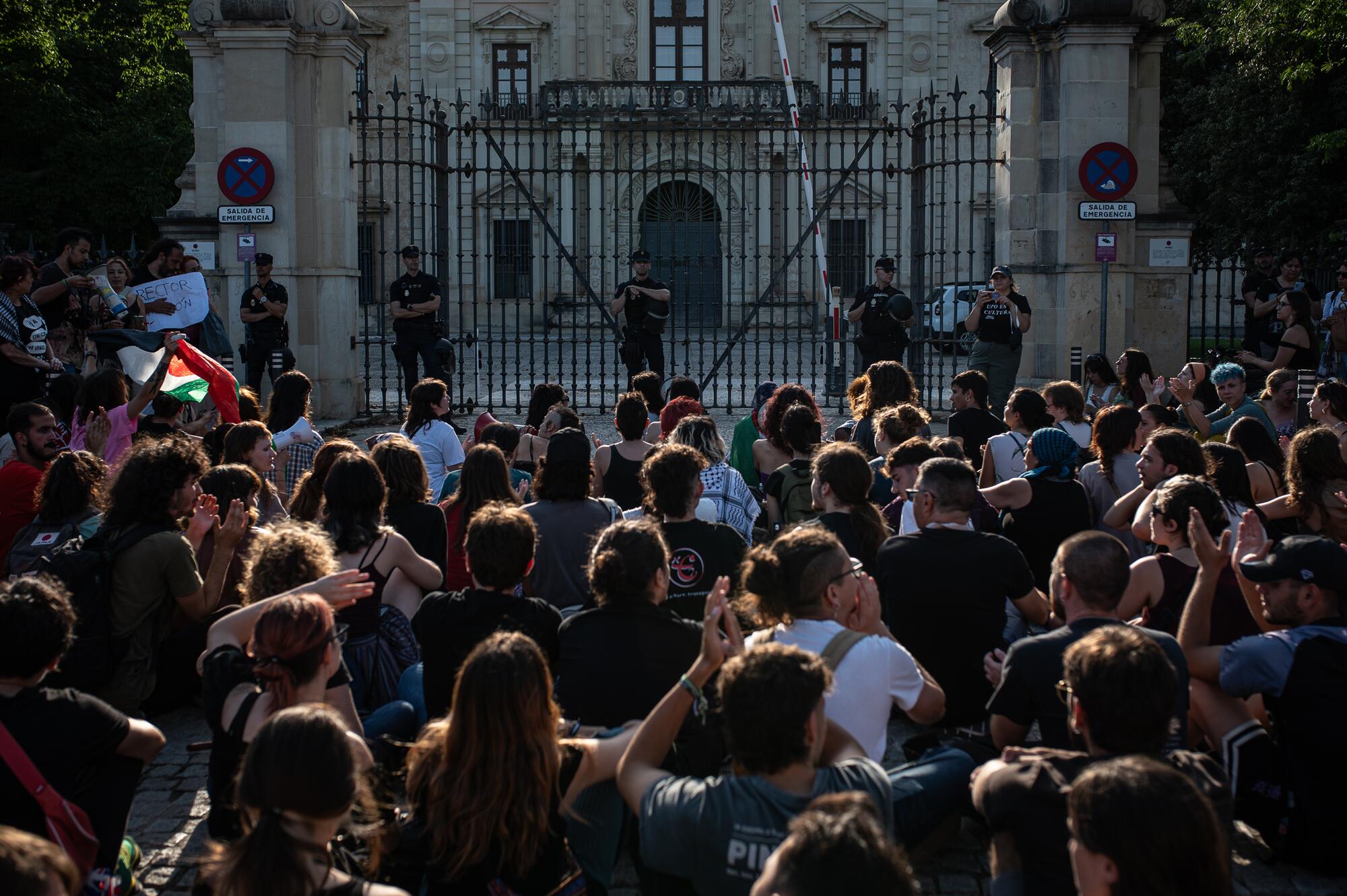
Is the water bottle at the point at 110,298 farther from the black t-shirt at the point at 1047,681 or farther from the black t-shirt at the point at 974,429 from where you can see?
the black t-shirt at the point at 1047,681

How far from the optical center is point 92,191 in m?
31.4

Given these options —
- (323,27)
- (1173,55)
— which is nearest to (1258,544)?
(323,27)

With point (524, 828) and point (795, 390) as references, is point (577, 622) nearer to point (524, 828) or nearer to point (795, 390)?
point (524, 828)

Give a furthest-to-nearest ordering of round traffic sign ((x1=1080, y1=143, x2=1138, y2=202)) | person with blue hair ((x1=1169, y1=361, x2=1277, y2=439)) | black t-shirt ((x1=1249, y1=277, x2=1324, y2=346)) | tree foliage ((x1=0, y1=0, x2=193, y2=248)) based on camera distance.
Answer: tree foliage ((x1=0, y1=0, x2=193, y2=248)), round traffic sign ((x1=1080, y1=143, x2=1138, y2=202)), black t-shirt ((x1=1249, y1=277, x2=1324, y2=346)), person with blue hair ((x1=1169, y1=361, x2=1277, y2=439))

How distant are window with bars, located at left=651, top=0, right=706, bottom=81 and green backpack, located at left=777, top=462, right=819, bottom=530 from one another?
33.5 metres

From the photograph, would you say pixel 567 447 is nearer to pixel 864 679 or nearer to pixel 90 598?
pixel 90 598

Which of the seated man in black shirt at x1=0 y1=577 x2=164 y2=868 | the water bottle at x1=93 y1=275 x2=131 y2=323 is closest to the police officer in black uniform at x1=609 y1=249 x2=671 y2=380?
the water bottle at x1=93 y1=275 x2=131 y2=323

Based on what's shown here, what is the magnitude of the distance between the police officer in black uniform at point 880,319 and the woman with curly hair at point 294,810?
11.7 meters

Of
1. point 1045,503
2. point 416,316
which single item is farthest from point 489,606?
point 416,316

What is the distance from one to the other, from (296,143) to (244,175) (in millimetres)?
788

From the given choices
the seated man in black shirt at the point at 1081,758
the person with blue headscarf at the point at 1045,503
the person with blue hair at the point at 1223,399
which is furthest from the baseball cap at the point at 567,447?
the person with blue hair at the point at 1223,399

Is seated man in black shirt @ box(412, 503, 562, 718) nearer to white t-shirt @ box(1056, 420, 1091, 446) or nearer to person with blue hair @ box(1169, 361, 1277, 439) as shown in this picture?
white t-shirt @ box(1056, 420, 1091, 446)

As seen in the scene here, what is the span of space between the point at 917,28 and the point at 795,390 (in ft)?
111

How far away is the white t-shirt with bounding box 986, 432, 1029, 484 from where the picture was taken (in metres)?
7.88
